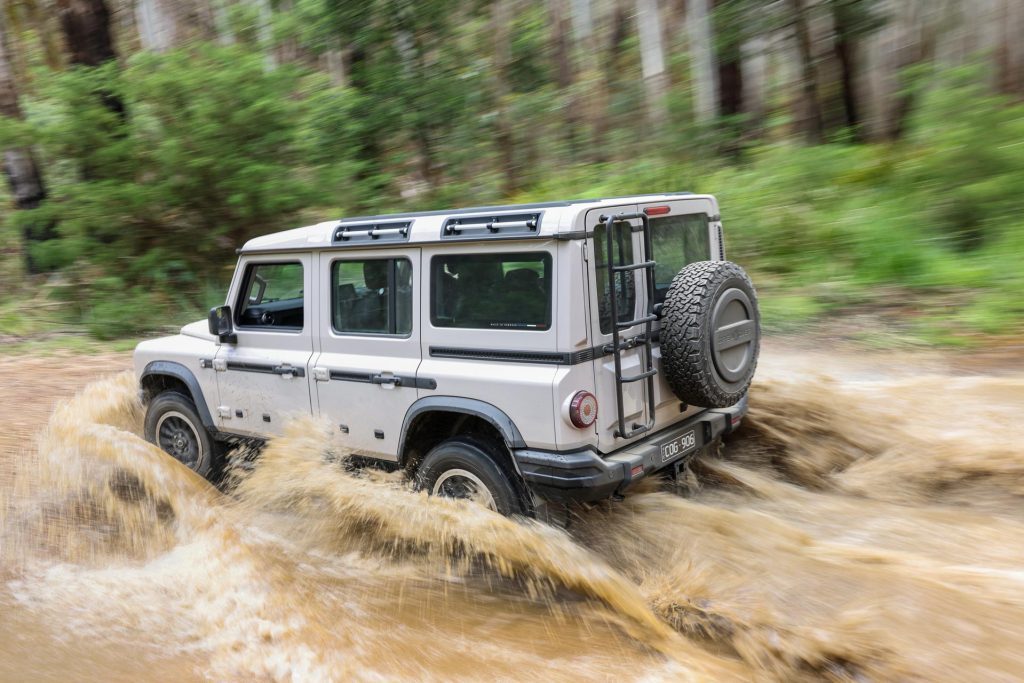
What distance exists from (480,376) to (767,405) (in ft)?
7.83

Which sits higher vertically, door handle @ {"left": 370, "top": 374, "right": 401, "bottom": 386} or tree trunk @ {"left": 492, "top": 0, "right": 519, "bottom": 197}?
tree trunk @ {"left": 492, "top": 0, "right": 519, "bottom": 197}

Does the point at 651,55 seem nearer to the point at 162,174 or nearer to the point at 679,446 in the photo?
the point at 162,174

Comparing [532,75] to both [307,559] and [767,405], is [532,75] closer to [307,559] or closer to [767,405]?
[767,405]

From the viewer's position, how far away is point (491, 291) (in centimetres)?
441

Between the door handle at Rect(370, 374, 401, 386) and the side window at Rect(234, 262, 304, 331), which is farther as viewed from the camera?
the side window at Rect(234, 262, 304, 331)

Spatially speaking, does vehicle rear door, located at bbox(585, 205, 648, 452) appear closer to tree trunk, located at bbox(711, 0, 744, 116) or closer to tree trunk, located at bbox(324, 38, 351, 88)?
tree trunk, located at bbox(711, 0, 744, 116)

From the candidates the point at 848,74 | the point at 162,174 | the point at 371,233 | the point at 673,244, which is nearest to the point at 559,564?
the point at 673,244

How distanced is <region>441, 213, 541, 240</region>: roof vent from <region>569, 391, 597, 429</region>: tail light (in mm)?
821

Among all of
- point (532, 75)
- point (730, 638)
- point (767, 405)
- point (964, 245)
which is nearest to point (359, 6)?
point (532, 75)

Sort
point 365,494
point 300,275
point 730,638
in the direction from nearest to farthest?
point 730,638 < point 365,494 < point 300,275

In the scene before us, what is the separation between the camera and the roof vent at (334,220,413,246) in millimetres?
4719

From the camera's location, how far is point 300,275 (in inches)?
207

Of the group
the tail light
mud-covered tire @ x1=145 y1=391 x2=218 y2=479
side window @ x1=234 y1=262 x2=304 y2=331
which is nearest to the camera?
the tail light

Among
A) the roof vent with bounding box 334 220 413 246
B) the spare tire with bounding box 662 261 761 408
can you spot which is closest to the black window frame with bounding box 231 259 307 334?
the roof vent with bounding box 334 220 413 246
